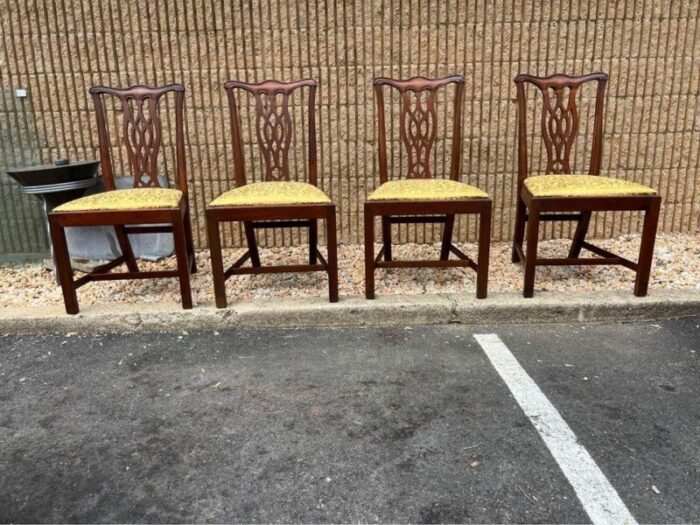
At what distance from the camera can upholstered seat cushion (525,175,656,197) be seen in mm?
2990

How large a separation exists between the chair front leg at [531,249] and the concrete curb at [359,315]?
0.31 feet

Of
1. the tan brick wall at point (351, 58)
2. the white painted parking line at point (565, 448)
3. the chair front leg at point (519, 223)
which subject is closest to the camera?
the white painted parking line at point (565, 448)

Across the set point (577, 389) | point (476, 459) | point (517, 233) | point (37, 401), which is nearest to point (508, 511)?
point (476, 459)

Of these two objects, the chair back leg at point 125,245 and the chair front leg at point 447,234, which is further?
the chair front leg at point 447,234

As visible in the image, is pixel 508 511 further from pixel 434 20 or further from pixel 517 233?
pixel 434 20

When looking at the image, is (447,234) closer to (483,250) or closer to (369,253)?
(483,250)

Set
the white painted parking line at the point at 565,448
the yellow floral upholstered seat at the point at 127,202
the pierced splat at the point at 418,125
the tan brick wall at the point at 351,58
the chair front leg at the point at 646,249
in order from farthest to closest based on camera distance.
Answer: the tan brick wall at the point at 351,58, the pierced splat at the point at 418,125, the chair front leg at the point at 646,249, the yellow floral upholstered seat at the point at 127,202, the white painted parking line at the point at 565,448

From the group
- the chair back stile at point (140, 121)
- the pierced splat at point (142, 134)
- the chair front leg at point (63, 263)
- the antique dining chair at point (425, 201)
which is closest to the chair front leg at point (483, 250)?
the antique dining chair at point (425, 201)

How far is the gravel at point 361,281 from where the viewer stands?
3402 millimetres

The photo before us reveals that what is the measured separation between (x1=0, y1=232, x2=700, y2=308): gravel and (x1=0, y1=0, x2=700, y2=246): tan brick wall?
0.71 meters

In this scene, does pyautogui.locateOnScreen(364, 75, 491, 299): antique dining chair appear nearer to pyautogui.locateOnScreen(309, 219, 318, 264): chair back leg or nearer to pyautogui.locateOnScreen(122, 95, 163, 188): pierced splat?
pyautogui.locateOnScreen(309, 219, 318, 264): chair back leg

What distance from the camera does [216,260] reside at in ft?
10.1

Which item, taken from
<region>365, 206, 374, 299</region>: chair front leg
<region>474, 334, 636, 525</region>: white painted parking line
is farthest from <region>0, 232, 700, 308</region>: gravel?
<region>474, 334, 636, 525</region>: white painted parking line

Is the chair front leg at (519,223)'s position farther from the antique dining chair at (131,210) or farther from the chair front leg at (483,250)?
the antique dining chair at (131,210)
